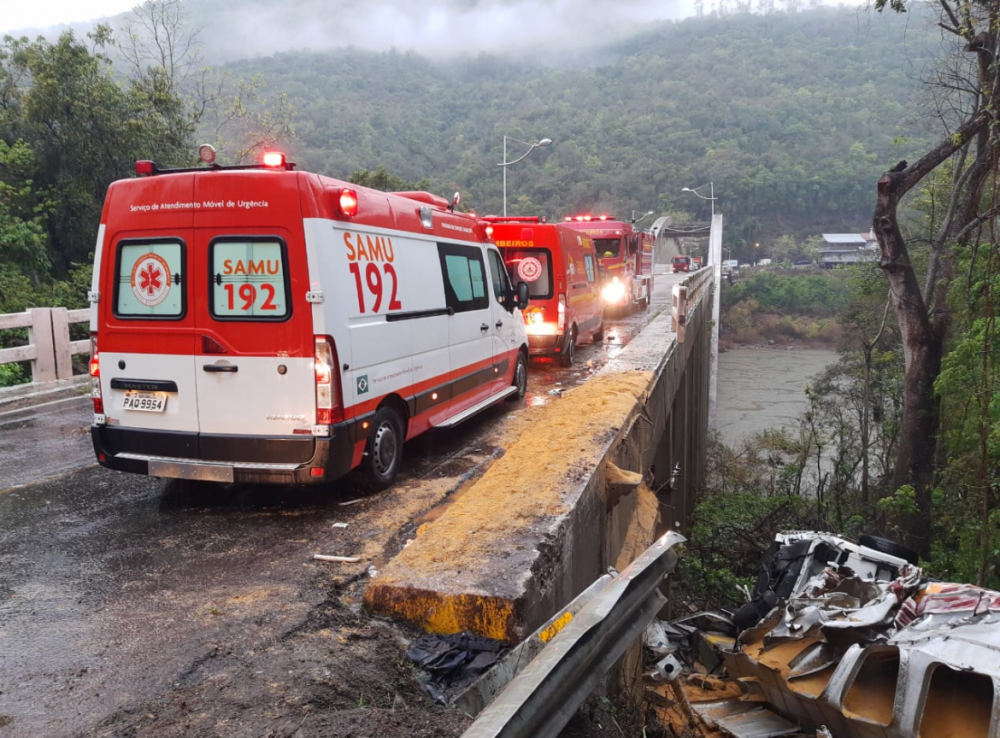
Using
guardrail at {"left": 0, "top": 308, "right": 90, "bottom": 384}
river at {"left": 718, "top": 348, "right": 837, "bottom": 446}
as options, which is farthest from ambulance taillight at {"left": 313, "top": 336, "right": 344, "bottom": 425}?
river at {"left": 718, "top": 348, "right": 837, "bottom": 446}

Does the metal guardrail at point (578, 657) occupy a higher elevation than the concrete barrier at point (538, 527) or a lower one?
higher

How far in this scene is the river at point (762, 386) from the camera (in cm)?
3869

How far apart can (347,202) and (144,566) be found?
8.93 feet

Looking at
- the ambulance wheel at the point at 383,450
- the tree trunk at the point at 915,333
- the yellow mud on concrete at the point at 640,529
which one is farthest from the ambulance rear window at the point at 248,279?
the tree trunk at the point at 915,333

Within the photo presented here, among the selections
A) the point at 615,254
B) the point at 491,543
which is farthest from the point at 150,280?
the point at 615,254

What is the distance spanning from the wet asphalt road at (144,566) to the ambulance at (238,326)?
398mm

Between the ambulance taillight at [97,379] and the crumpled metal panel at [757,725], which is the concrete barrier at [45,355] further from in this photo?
the crumpled metal panel at [757,725]

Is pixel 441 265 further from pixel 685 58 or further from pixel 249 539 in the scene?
pixel 685 58

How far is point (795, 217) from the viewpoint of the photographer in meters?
107

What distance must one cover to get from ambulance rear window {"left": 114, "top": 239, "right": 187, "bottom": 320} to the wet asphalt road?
1461mm

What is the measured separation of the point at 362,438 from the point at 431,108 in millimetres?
137323

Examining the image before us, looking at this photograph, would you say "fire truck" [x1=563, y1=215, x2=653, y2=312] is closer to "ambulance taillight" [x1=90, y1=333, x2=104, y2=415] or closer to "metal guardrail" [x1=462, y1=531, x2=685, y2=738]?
"ambulance taillight" [x1=90, y1=333, x2=104, y2=415]

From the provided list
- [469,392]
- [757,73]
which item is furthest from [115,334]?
[757,73]

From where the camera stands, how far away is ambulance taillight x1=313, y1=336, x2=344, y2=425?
5051 millimetres
